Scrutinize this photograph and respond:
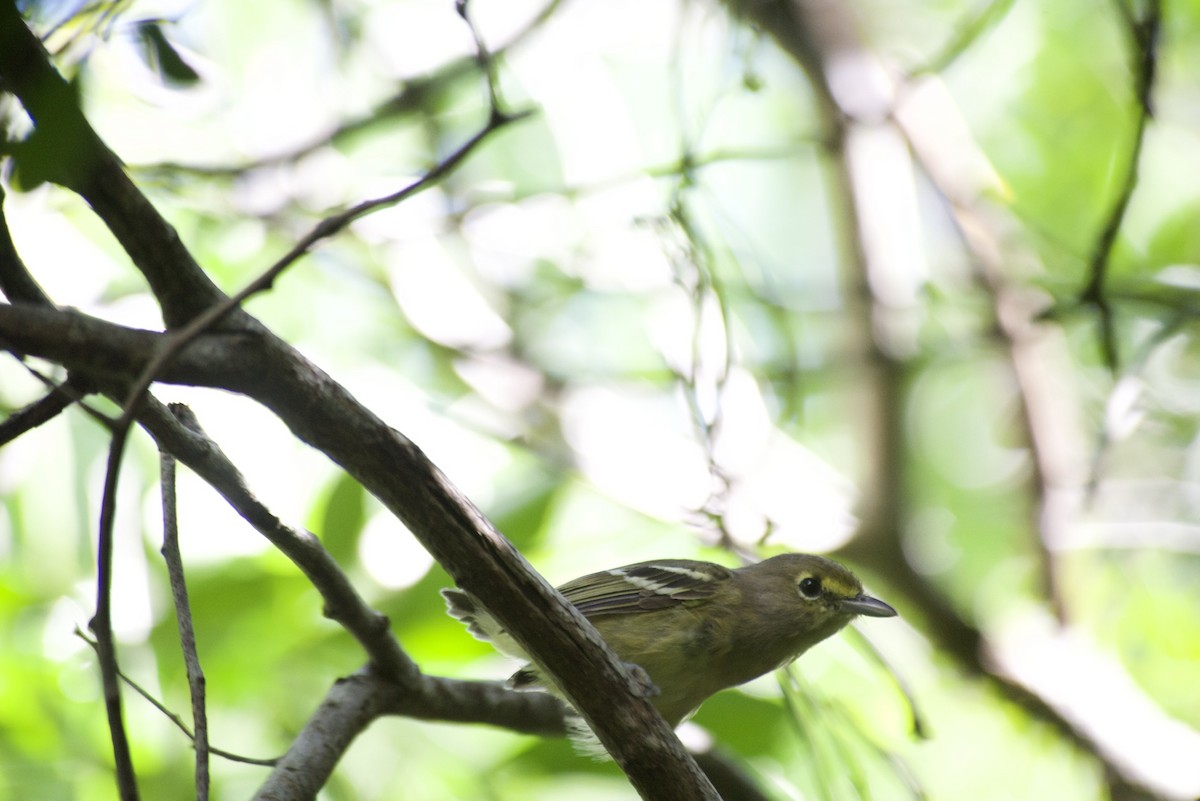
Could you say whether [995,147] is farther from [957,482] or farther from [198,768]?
[198,768]

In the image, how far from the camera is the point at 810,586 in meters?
4.70

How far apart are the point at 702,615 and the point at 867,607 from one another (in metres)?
0.76

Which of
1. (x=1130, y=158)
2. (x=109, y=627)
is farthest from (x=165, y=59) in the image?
(x=1130, y=158)

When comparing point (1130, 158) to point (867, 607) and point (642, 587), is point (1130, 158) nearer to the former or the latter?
point (867, 607)

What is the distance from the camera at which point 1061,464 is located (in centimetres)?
648

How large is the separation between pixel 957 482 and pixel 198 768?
5.75 m

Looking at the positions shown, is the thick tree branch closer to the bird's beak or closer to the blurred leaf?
the blurred leaf

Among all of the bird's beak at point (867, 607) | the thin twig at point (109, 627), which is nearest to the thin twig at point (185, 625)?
the thin twig at point (109, 627)

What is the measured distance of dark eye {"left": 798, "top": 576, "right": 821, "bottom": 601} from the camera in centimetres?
467

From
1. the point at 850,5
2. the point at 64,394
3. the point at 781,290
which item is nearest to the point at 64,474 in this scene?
the point at 64,394

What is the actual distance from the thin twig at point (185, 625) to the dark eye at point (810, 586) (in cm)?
283

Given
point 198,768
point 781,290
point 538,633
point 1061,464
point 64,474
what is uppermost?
point 781,290

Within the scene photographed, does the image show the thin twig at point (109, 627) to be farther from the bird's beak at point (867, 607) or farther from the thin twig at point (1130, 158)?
the thin twig at point (1130, 158)

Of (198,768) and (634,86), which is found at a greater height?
(634,86)
